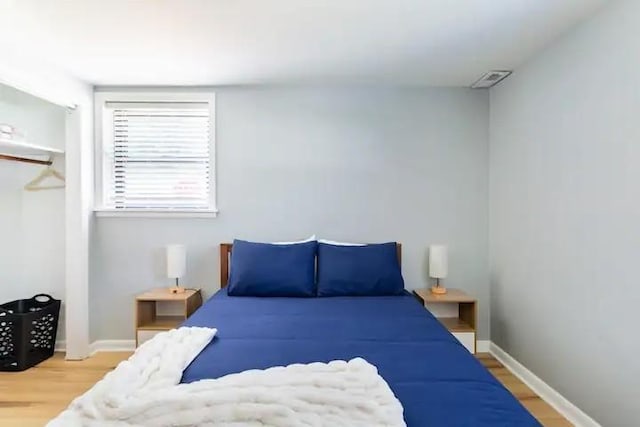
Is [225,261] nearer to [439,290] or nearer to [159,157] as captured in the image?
[159,157]

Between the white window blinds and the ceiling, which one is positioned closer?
the ceiling

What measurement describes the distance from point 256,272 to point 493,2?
2.19 m

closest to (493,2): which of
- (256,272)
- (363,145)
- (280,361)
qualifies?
(363,145)

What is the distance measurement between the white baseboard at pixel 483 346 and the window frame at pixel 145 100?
2441mm

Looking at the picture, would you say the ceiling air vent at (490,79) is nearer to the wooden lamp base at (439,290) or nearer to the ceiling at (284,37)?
the ceiling at (284,37)

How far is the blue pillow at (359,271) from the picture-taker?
3.10 meters

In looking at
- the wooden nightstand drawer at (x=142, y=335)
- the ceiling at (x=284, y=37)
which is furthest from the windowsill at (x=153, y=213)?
the ceiling at (x=284, y=37)

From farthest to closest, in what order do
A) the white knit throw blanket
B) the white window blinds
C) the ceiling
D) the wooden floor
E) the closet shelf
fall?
the white window blinds → the closet shelf → the wooden floor → the ceiling → the white knit throw blanket

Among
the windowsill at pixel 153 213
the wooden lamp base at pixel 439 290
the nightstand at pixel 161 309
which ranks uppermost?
the windowsill at pixel 153 213

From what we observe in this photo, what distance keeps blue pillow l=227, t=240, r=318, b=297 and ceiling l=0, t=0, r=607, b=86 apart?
4.34ft

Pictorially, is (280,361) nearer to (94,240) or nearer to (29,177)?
(94,240)

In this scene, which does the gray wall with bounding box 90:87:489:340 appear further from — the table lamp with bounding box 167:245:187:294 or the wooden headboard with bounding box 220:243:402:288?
the table lamp with bounding box 167:245:187:294

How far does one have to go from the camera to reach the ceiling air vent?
127 inches

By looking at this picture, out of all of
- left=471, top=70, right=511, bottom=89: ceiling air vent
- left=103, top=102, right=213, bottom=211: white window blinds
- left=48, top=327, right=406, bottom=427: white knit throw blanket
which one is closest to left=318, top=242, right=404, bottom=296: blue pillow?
left=103, top=102, right=213, bottom=211: white window blinds
